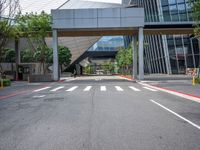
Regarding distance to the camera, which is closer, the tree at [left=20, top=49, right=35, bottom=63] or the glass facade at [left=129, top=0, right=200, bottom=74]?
the glass facade at [left=129, top=0, right=200, bottom=74]

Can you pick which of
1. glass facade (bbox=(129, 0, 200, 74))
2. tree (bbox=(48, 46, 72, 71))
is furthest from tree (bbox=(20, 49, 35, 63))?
glass facade (bbox=(129, 0, 200, 74))

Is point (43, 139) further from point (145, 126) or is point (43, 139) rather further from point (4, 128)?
point (145, 126)

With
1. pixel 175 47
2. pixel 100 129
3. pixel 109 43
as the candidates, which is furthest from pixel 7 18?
pixel 109 43

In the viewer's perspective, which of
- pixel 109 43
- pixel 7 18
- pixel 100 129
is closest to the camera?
pixel 100 129

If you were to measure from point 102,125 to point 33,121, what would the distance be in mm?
2284

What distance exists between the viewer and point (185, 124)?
9.28 m

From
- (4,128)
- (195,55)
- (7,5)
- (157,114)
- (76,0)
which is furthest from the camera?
(76,0)

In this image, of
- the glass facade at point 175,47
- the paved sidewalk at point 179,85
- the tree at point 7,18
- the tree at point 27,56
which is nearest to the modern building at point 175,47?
the glass facade at point 175,47

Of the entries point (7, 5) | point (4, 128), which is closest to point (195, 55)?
point (7, 5)

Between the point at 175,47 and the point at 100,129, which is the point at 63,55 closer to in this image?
the point at 175,47

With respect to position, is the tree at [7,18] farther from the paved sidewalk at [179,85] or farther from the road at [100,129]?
the road at [100,129]

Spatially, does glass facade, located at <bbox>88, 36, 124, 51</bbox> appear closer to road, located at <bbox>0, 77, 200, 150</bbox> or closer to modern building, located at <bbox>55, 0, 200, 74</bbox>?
modern building, located at <bbox>55, 0, 200, 74</bbox>

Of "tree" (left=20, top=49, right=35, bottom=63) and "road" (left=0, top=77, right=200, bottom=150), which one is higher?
"tree" (left=20, top=49, right=35, bottom=63)

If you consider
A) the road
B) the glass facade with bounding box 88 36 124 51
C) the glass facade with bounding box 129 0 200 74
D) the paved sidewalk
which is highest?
the glass facade with bounding box 88 36 124 51
